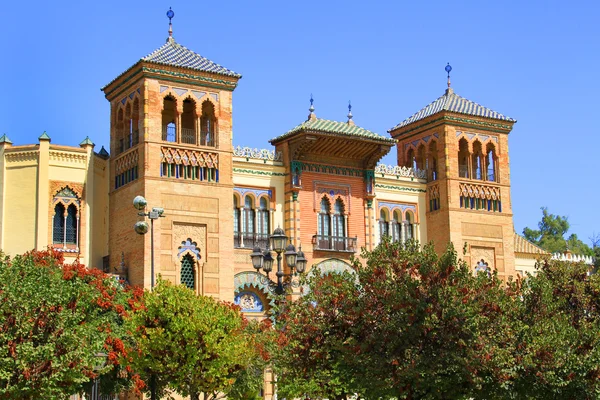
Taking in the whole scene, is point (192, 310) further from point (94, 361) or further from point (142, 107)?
point (142, 107)

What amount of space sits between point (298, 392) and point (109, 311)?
6.58 metres

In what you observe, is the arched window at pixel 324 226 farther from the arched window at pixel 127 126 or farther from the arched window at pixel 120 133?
the arched window at pixel 120 133

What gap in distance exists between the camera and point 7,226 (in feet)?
106

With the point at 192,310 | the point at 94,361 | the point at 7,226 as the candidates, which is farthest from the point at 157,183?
the point at 94,361

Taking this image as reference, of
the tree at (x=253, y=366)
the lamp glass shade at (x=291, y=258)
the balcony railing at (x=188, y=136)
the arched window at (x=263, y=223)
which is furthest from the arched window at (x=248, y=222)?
the lamp glass shade at (x=291, y=258)

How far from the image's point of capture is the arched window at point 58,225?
32.8 m

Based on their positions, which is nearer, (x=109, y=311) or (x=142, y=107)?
(x=109, y=311)

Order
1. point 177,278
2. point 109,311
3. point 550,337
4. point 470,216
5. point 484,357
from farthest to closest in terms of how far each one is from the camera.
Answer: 1. point 470,216
2. point 177,278
3. point 109,311
4. point 550,337
5. point 484,357

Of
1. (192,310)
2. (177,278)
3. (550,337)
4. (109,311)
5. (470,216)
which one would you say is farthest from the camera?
(470,216)

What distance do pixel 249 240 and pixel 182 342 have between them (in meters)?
11.8

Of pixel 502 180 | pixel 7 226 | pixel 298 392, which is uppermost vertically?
pixel 502 180

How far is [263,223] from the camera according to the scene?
3588 cm

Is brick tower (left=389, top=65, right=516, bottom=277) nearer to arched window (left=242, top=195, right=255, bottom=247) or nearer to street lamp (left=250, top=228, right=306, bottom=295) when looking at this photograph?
arched window (left=242, top=195, right=255, bottom=247)

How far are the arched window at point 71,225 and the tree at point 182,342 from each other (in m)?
9.37
